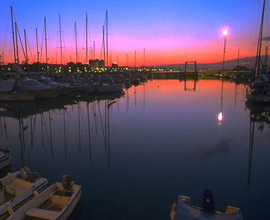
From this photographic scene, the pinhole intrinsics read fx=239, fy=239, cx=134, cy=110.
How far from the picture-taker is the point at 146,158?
10422mm

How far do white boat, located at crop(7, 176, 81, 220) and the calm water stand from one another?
1.79 ft

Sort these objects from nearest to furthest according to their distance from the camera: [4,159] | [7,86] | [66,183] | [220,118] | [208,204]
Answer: [208,204] → [66,183] → [4,159] → [220,118] → [7,86]

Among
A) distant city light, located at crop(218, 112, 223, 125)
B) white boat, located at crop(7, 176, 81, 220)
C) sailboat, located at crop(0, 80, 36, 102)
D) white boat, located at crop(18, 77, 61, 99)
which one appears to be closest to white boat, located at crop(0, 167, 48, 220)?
white boat, located at crop(7, 176, 81, 220)

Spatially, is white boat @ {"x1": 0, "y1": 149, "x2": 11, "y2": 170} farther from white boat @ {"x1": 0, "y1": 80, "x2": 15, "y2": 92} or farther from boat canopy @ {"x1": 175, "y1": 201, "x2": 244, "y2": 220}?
white boat @ {"x1": 0, "y1": 80, "x2": 15, "y2": 92}

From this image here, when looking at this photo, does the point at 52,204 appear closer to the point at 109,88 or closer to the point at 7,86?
the point at 7,86

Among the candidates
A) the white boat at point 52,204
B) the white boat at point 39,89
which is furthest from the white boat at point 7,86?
the white boat at point 52,204

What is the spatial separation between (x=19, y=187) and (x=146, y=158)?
5.26 metres

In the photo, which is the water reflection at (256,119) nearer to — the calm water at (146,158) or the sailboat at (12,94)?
the calm water at (146,158)

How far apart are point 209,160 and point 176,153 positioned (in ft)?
5.01

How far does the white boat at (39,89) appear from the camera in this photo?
1164 inches

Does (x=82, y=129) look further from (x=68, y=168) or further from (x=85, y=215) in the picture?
(x=85, y=215)

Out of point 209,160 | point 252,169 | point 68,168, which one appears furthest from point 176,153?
point 68,168

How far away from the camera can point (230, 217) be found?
4.80 m

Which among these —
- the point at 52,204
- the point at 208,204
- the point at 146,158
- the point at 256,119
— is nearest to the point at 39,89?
the point at 146,158
